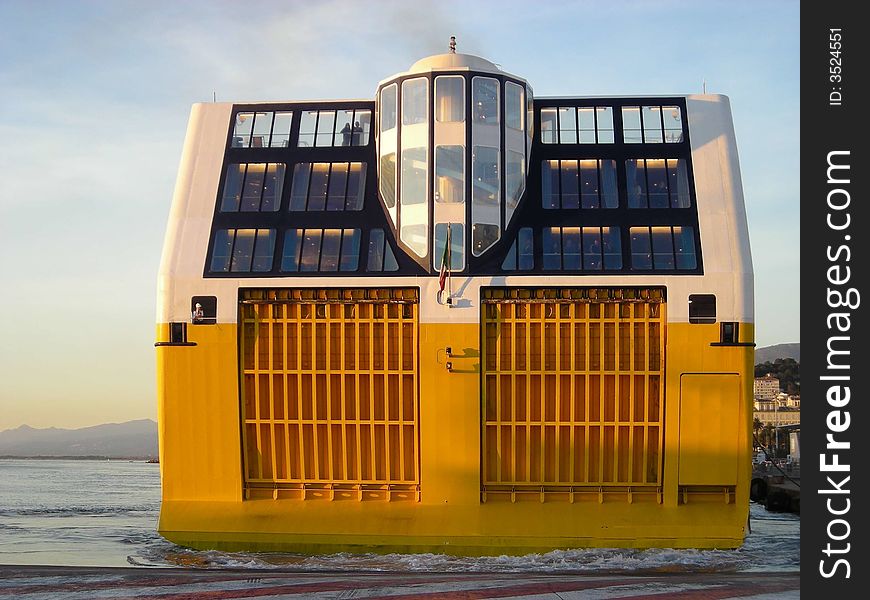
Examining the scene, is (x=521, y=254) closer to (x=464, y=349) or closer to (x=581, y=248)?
(x=581, y=248)

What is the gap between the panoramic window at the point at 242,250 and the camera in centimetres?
2877

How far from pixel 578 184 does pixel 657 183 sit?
2.20 metres

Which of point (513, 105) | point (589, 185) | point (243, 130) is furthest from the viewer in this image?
point (243, 130)

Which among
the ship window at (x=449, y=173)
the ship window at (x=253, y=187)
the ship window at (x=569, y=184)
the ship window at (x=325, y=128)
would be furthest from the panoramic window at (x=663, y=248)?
the ship window at (x=253, y=187)

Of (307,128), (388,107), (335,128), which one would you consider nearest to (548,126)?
(388,107)

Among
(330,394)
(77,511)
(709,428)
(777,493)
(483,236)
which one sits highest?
(483,236)

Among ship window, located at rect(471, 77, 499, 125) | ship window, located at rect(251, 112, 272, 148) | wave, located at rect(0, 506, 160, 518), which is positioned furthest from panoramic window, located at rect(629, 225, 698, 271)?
wave, located at rect(0, 506, 160, 518)

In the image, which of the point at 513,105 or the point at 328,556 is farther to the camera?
the point at 513,105

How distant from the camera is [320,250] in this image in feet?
94.7

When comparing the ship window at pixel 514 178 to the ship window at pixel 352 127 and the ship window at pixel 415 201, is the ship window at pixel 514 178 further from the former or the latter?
the ship window at pixel 352 127

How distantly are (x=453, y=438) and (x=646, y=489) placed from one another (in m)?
5.34

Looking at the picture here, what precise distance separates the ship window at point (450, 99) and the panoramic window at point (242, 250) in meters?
5.76

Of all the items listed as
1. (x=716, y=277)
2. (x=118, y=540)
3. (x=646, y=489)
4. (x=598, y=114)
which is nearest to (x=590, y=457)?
(x=646, y=489)
